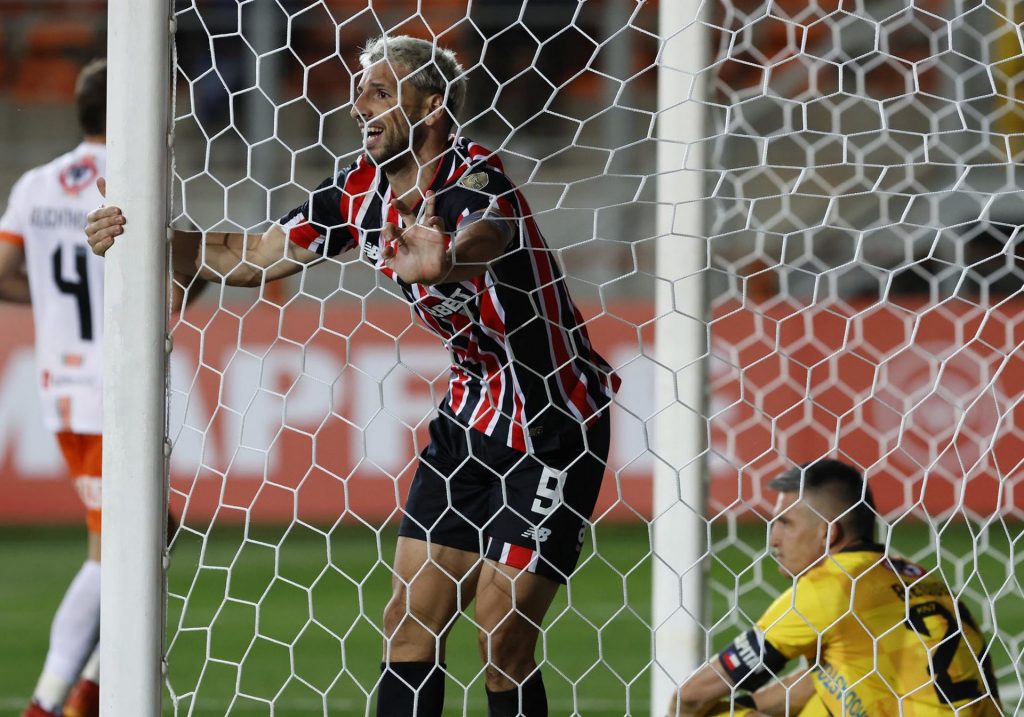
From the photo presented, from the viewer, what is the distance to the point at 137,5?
88.1 inches

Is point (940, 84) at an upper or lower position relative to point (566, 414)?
lower

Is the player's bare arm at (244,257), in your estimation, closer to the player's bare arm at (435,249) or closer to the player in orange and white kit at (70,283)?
the player's bare arm at (435,249)

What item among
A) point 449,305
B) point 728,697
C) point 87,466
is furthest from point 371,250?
point 87,466

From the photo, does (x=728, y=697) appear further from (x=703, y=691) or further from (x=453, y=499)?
(x=453, y=499)

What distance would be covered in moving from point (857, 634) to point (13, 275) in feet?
8.19

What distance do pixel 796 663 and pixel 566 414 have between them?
6.92ft

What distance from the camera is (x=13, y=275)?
13.1 ft

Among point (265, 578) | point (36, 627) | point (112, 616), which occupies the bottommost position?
point (265, 578)

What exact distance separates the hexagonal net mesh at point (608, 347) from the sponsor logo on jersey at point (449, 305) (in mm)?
13

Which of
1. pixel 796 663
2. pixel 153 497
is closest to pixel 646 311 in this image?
pixel 796 663

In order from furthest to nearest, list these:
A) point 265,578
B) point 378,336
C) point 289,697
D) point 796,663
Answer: point 378,336 < point 265,578 < point 796,663 < point 289,697

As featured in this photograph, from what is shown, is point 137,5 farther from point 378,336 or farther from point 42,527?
point 42,527

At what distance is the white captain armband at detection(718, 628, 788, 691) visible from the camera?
9.12 ft

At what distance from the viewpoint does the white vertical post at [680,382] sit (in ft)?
10.3
